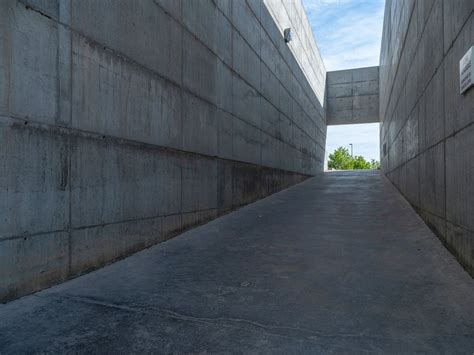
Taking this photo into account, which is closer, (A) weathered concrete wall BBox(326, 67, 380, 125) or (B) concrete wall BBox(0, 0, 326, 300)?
(B) concrete wall BBox(0, 0, 326, 300)

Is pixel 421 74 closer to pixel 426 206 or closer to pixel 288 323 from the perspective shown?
pixel 426 206

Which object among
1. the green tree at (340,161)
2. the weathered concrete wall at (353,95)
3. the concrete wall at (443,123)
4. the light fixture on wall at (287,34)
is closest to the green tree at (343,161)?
the green tree at (340,161)

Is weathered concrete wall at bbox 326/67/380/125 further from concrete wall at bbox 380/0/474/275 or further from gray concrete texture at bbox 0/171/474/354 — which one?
gray concrete texture at bbox 0/171/474/354

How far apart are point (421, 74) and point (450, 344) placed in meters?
5.25

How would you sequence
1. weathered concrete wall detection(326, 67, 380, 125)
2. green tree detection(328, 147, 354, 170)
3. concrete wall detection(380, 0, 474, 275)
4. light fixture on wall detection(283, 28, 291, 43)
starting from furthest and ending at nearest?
green tree detection(328, 147, 354, 170) → weathered concrete wall detection(326, 67, 380, 125) → light fixture on wall detection(283, 28, 291, 43) → concrete wall detection(380, 0, 474, 275)

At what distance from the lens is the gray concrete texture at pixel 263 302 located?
259 centimetres

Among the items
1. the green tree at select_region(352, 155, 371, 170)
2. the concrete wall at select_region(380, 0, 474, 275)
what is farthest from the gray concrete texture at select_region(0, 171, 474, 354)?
the green tree at select_region(352, 155, 371, 170)

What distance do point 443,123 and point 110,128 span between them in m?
4.53

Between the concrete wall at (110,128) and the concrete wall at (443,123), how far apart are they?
13.6ft

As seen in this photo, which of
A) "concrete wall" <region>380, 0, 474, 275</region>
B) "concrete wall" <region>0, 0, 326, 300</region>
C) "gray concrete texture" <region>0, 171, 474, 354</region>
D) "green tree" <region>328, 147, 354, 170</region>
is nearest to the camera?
"gray concrete texture" <region>0, 171, 474, 354</region>

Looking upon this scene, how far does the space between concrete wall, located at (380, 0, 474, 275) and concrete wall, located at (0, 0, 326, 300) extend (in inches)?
163

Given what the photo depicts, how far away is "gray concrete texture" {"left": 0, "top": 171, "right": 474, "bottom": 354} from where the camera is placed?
2586 mm

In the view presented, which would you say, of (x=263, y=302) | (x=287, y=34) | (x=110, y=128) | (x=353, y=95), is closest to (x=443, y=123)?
(x=263, y=302)

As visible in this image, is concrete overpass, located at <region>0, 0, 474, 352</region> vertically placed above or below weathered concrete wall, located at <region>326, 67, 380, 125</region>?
below
